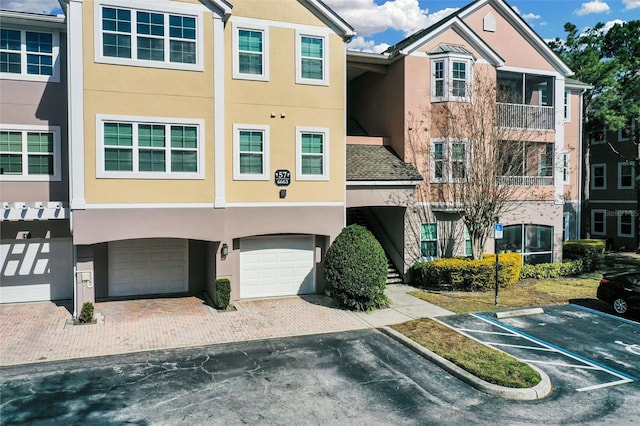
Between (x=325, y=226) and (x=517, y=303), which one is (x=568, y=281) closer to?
(x=517, y=303)

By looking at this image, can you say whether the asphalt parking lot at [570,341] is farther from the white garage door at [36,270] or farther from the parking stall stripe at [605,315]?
the white garage door at [36,270]

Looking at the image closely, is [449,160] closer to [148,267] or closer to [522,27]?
[522,27]

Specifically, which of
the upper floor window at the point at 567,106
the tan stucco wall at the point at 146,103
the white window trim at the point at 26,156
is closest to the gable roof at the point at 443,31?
the upper floor window at the point at 567,106

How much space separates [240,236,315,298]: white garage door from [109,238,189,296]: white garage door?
243 cm

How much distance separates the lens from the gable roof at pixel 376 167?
60.0 feet

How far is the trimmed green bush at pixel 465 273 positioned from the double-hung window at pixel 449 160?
11.7ft

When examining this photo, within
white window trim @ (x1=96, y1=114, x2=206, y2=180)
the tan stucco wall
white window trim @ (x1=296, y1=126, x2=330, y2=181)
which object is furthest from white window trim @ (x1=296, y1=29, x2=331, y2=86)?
white window trim @ (x1=96, y1=114, x2=206, y2=180)

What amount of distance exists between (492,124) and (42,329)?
58.4 ft

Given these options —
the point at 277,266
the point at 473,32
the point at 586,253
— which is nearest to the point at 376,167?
the point at 277,266

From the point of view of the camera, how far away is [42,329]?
1315 cm

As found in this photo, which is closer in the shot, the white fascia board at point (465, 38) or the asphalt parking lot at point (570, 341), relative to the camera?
the asphalt parking lot at point (570, 341)

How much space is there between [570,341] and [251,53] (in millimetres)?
13430

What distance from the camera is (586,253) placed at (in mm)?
23203

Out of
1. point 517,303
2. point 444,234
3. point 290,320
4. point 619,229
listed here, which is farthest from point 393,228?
point 619,229
